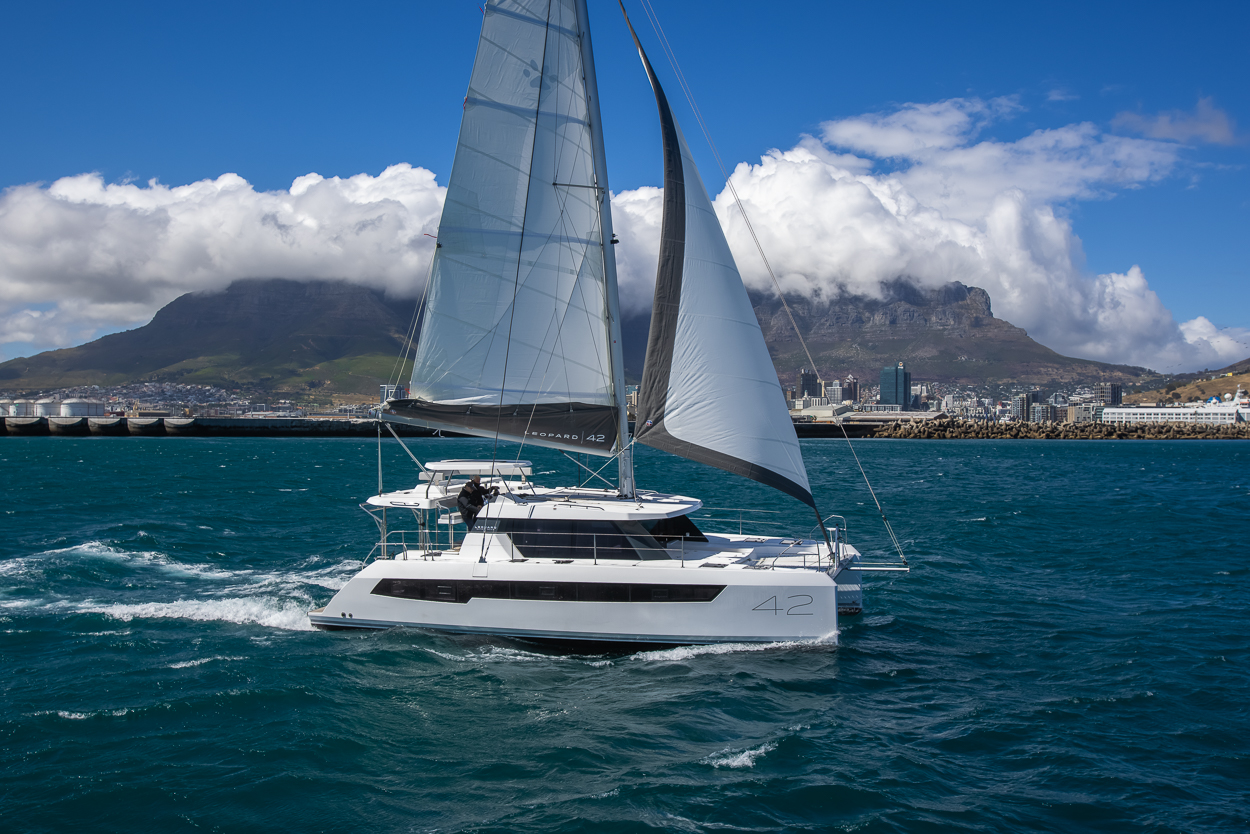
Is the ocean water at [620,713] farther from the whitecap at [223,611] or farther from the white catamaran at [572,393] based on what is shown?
the white catamaran at [572,393]

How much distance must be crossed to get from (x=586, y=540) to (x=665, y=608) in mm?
1778

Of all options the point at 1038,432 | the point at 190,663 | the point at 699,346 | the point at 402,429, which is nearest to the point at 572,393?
the point at 699,346

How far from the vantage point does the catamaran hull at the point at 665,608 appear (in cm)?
1230

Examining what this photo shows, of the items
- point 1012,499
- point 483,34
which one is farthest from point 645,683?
point 1012,499

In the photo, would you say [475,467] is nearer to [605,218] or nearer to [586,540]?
[586,540]

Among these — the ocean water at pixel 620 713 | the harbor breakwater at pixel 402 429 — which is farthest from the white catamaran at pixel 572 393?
the harbor breakwater at pixel 402 429

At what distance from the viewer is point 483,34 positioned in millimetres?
13555

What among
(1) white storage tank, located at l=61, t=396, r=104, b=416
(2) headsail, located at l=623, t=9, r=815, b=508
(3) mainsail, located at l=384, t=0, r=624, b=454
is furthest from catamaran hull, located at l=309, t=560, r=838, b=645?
(1) white storage tank, located at l=61, t=396, r=104, b=416

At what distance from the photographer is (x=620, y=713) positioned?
34.0 ft

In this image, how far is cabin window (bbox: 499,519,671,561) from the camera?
12.9m

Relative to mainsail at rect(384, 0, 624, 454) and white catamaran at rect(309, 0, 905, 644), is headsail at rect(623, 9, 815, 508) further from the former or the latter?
mainsail at rect(384, 0, 624, 454)

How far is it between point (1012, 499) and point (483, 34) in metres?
31.8

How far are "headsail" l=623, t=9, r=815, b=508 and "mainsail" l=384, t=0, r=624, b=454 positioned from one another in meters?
1.04

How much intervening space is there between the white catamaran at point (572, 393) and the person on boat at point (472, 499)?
0.28 metres
